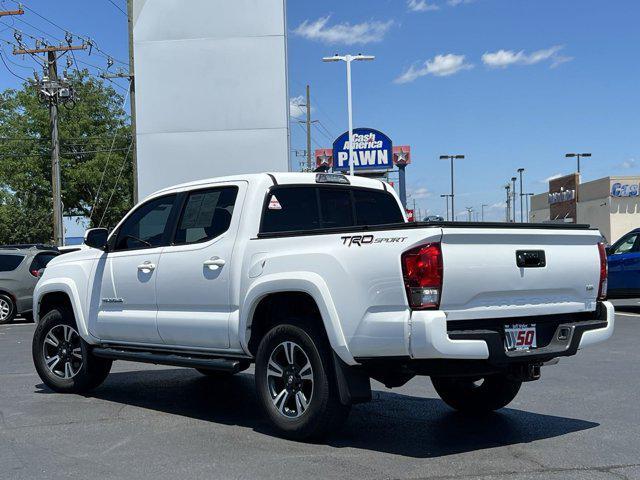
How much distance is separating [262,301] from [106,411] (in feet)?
7.12

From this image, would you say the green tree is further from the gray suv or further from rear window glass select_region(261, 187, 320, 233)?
rear window glass select_region(261, 187, 320, 233)

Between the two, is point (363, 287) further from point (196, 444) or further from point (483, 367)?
point (196, 444)

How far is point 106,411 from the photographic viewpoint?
23.6 feet

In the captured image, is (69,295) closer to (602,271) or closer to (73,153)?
(602,271)

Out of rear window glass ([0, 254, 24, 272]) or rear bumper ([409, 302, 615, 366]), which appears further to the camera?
rear window glass ([0, 254, 24, 272])

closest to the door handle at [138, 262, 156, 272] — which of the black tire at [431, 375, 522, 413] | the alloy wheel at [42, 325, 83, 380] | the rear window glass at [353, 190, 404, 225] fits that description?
the alloy wheel at [42, 325, 83, 380]

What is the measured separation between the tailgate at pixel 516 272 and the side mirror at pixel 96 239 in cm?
402

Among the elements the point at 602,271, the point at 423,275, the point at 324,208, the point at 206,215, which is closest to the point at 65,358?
the point at 206,215

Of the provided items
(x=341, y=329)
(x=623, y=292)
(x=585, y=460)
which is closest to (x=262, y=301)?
(x=341, y=329)

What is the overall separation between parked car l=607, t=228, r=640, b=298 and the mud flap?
12.7 m

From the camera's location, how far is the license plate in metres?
5.37

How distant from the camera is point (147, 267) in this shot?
7.09 meters

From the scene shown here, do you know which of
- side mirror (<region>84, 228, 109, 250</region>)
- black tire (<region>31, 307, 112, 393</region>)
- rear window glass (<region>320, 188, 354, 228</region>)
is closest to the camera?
rear window glass (<region>320, 188, 354, 228</region>)

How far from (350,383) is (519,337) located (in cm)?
122
